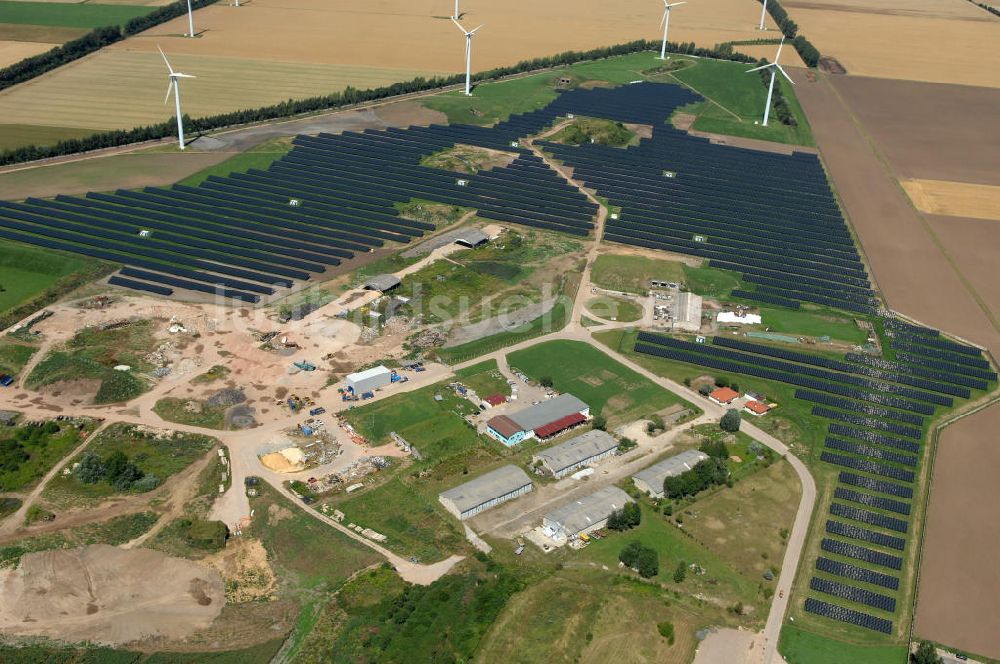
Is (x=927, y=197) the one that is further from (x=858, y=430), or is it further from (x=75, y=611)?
(x=75, y=611)

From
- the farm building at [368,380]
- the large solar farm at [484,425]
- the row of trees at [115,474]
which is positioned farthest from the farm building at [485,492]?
the row of trees at [115,474]

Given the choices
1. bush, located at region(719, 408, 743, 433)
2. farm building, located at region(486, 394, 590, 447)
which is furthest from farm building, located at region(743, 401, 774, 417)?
farm building, located at region(486, 394, 590, 447)

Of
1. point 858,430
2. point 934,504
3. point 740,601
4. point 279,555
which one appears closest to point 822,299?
point 858,430

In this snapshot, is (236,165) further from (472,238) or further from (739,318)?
(739,318)

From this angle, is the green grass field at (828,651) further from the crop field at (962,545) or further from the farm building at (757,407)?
the farm building at (757,407)

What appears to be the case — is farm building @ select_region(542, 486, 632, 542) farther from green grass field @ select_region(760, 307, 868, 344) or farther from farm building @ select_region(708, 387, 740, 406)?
green grass field @ select_region(760, 307, 868, 344)

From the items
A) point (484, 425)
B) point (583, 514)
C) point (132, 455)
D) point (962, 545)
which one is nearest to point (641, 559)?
point (583, 514)
